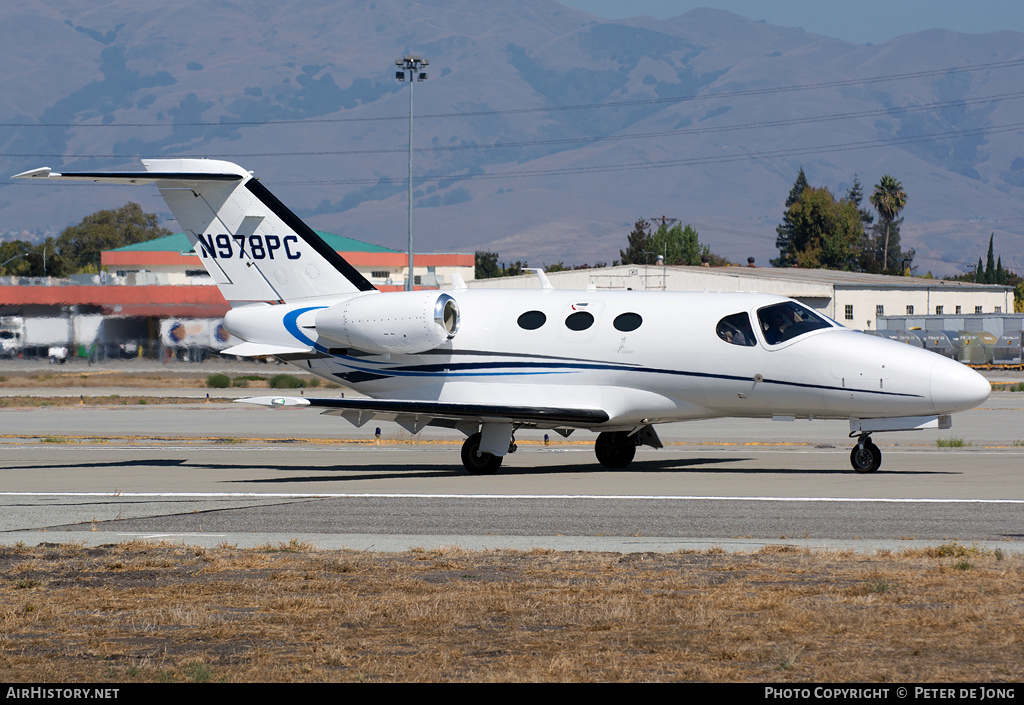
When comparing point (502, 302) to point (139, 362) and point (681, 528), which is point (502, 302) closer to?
point (681, 528)

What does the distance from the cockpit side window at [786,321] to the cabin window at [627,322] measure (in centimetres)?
206

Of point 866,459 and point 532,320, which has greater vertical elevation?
point 532,320

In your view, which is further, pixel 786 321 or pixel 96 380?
pixel 96 380

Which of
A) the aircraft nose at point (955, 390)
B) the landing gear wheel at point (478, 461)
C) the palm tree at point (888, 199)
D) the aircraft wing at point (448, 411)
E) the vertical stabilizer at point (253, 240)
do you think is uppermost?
the palm tree at point (888, 199)

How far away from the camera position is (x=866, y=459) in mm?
21109

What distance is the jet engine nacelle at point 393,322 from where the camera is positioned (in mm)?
22031

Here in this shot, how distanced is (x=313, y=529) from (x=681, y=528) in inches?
172

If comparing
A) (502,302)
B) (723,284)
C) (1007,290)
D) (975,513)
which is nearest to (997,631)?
(975,513)

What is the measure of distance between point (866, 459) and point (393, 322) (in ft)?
27.6

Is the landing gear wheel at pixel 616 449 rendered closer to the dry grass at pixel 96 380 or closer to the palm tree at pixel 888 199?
the dry grass at pixel 96 380

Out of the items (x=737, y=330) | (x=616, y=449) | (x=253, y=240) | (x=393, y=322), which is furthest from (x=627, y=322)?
(x=253, y=240)

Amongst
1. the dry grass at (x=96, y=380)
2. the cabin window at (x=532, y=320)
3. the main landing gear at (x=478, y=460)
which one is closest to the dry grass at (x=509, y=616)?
→ the main landing gear at (x=478, y=460)

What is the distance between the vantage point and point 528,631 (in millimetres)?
9094

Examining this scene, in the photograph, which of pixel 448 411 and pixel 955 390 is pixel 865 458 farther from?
pixel 448 411
